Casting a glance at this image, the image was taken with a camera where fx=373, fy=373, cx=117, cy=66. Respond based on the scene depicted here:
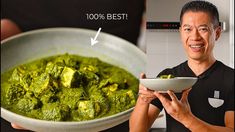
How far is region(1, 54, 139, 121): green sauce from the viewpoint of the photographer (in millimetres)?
1436

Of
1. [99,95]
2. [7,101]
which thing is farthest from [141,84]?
[7,101]

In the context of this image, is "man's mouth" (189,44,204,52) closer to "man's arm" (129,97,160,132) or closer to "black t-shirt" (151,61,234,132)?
"black t-shirt" (151,61,234,132)

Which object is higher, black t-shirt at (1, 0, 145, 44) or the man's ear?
black t-shirt at (1, 0, 145, 44)

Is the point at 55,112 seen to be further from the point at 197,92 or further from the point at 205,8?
the point at 205,8

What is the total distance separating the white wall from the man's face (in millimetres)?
33

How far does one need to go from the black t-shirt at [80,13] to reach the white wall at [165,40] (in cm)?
6

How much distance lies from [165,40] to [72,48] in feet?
1.25

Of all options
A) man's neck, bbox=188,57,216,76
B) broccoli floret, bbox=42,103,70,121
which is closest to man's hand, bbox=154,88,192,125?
man's neck, bbox=188,57,216,76

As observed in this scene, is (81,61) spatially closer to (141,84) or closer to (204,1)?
(141,84)

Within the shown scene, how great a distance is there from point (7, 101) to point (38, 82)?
0.46 ft

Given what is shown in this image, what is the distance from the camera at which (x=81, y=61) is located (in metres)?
1.54

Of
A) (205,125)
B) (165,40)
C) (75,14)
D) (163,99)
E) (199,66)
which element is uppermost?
(75,14)

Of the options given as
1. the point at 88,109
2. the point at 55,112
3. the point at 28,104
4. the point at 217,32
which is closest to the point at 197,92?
the point at 217,32

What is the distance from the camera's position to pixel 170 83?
1.42m
